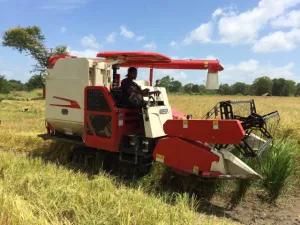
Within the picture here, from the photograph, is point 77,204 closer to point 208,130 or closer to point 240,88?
point 208,130

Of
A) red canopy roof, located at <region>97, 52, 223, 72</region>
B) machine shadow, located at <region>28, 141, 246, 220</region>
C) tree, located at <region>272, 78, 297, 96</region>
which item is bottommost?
machine shadow, located at <region>28, 141, 246, 220</region>

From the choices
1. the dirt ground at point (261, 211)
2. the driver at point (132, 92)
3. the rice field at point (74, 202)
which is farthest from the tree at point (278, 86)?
the rice field at point (74, 202)

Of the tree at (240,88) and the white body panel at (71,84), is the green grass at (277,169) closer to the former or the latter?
the white body panel at (71,84)

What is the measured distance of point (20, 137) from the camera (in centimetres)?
1327

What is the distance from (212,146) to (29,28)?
51.0 meters

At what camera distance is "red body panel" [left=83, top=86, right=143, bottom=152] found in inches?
382

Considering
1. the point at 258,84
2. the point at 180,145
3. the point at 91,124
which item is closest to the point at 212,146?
the point at 180,145

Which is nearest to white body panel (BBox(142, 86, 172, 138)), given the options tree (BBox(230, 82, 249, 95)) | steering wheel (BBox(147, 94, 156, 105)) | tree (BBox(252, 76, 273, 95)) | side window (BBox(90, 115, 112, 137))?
steering wheel (BBox(147, 94, 156, 105))

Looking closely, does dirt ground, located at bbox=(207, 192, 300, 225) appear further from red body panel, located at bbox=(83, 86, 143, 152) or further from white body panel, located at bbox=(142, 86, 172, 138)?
red body panel, located at bbox=(83, 86, 143, 152)

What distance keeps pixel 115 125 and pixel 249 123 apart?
264 centimetres

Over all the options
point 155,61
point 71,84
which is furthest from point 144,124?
point 71,84

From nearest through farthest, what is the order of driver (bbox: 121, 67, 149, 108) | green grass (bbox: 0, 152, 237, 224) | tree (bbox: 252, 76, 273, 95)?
green grass (bbox: 0, 152, 237, 224), driver (bbox: 121, 67, 149, 108), tree (bbox: 252, 76, 273, 95)

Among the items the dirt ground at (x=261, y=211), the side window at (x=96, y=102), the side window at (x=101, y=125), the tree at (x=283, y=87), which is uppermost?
the tree at (x=283, y=87)

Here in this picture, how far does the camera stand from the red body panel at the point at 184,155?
818 cm
